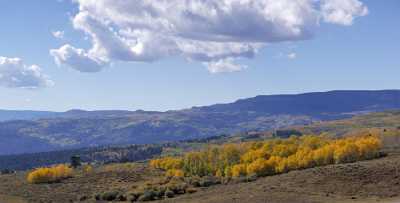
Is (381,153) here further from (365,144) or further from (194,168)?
(194,168)

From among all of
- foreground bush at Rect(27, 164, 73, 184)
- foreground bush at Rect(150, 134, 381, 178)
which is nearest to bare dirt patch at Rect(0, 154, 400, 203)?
foreground bush at Rect(27, 164, 73, 184)

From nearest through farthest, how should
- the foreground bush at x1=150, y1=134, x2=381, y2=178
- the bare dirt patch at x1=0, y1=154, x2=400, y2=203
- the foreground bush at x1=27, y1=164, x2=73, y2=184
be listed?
1. the bare dirt patch at x1=0, y1=154, x2=400, y2=203
2. the foreground bush at x1=150, y1=134, x2=381, y2=178
3. the foreground bush at x1=27, y1=164, x2=73, y2=184

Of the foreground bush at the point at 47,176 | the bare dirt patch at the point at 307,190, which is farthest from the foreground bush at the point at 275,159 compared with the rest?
the foreground bush at the point at 47,176

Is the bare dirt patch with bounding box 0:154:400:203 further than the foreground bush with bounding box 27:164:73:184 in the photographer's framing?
No

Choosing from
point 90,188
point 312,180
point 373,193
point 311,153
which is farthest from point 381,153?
point 90,188

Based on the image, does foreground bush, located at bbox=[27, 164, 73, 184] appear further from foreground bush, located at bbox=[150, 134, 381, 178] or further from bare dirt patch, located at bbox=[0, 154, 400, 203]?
foreground bush, located at bbox=[150, 134, 381, 178]

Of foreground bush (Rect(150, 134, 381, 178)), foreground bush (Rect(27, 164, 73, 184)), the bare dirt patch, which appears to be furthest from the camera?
foreground bush (Rect(27, 164, 73, 184))

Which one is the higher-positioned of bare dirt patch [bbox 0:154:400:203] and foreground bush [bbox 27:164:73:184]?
bare dirt patch [bbox 0:154:400:203]

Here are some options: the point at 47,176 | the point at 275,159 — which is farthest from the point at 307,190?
the point at 47,176

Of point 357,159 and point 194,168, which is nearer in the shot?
point 357,159

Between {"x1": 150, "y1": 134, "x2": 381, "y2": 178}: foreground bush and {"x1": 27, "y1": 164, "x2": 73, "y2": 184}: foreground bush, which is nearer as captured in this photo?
{"x1": 150, "y1": 134, "x2": 381, "y2": 178}: foreground bush

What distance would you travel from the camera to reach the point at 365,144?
127688 mm

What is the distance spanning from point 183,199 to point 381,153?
5253 cm

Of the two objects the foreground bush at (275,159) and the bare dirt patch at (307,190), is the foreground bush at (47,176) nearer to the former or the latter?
the bare dirt patch at (307,190)
